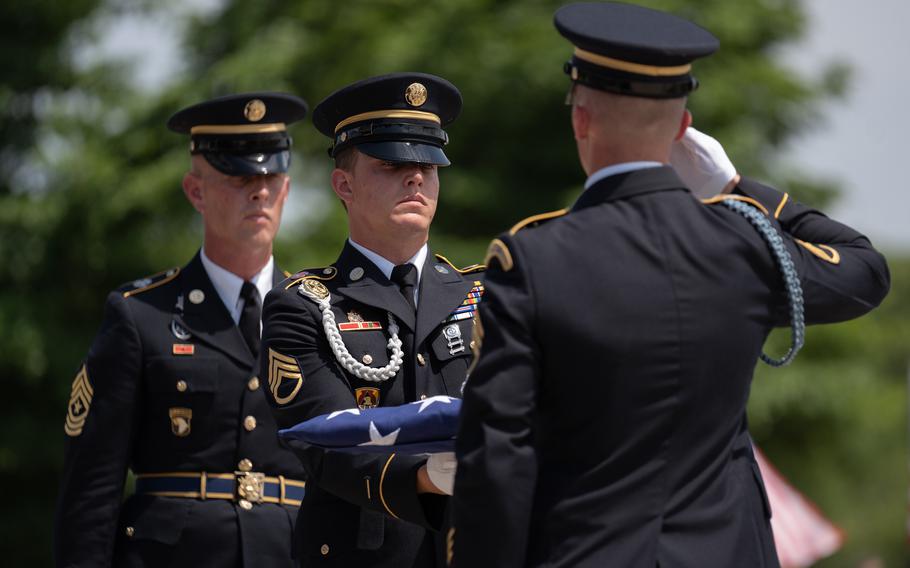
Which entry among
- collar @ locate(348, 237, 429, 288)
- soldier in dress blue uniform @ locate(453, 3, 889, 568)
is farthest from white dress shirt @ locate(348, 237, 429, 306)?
soldier in dress blue uniform @ locate(453, 3, 889, 568)

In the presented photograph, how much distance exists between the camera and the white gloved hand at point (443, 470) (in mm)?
3639

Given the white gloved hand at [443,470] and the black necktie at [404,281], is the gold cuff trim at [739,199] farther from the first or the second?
the black necktie at [404,281]

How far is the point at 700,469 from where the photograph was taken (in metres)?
3.30

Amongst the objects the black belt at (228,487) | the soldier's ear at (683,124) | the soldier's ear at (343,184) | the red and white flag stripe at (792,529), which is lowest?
the red and white flag stripe at (792,529)

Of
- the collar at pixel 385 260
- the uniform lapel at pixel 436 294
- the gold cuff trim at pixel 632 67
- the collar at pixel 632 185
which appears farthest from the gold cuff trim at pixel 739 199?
the collar at pixel 385 260

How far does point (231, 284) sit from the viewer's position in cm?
554

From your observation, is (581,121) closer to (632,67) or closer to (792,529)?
(632,67)

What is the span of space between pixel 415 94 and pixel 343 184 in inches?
14.5

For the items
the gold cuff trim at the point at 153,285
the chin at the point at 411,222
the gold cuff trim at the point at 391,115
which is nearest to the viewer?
the chin at the point at 411,222

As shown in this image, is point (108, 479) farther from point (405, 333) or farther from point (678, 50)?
point (678, 50)

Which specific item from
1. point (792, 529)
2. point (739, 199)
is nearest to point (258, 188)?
point (739, 199)

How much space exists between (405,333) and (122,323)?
1391 millimetres

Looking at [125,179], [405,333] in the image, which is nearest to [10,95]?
[125,179]

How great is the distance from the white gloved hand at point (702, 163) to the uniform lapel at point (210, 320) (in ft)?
7.02
